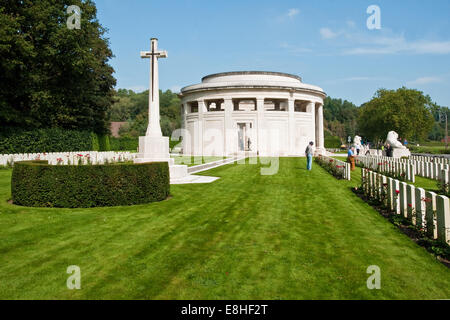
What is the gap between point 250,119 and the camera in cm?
3962

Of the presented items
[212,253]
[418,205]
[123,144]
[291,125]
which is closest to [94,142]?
[123,144]

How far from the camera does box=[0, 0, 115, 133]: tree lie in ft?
79.0

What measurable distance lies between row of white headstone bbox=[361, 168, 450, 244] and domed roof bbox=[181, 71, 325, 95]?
31.4m

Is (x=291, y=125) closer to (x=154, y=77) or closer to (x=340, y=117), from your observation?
(x=154, y=77)

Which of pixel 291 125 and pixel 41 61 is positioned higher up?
pixel 41 61

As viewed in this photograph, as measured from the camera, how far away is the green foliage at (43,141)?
26055 millimetres

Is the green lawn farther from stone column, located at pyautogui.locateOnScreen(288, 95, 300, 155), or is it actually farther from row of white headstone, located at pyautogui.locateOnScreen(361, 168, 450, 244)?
stone column, located at pyautogui.locateOnScreen(288, 95, 300, 155)

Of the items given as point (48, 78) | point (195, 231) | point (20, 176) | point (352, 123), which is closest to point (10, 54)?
point (48, 78)

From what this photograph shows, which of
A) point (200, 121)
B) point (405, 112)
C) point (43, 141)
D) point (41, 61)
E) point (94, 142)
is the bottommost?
point (43, 141)

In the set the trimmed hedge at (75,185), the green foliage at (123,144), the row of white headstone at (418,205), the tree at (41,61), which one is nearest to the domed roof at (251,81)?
the tree at (41,61)

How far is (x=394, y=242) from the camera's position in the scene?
580 cm

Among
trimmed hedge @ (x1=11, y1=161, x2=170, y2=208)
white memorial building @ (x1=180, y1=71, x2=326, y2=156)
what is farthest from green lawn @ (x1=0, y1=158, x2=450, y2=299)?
white memorial building @ (x1=180, y1=71, x2=326, y2=156)

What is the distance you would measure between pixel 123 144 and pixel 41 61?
25132 millimetres
